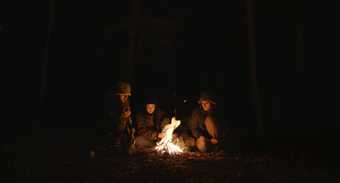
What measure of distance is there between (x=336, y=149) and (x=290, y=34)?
5969mm

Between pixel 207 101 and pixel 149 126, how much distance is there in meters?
2.20

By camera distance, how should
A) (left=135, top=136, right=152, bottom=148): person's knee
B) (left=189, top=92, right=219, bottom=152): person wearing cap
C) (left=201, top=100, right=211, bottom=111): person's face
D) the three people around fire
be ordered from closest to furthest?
the three people around fire, (left=189, top=92, right=219, bottom=152): person wearing cap, (left=201, top=100, right=211, bottom=111): person's face, (left=135, top=136, right=152, bottom=148): person's knee

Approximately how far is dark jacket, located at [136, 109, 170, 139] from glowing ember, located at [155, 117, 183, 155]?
41cm

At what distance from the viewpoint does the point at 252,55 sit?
55.1 feet

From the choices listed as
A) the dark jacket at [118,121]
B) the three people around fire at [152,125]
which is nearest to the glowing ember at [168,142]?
the three people around fire at [152,125]

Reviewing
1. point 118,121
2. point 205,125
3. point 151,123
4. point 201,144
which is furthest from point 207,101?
point 118,121

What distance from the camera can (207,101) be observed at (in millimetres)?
15484

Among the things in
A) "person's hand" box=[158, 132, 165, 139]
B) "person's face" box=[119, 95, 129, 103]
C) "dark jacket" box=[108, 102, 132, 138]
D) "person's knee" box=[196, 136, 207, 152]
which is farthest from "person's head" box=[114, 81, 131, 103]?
"person's knee" box=[196, 136, 207, 152]

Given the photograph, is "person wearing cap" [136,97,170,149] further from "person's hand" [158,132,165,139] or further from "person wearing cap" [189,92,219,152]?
"person wearing cap" [189,92,219,152]

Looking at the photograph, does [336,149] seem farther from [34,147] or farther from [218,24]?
[34,147]

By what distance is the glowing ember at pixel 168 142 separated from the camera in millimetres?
15312

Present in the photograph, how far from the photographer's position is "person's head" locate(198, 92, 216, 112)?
15461 millimetres

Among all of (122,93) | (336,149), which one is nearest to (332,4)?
(336,149)

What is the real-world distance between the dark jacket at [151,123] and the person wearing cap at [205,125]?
0.97 m
